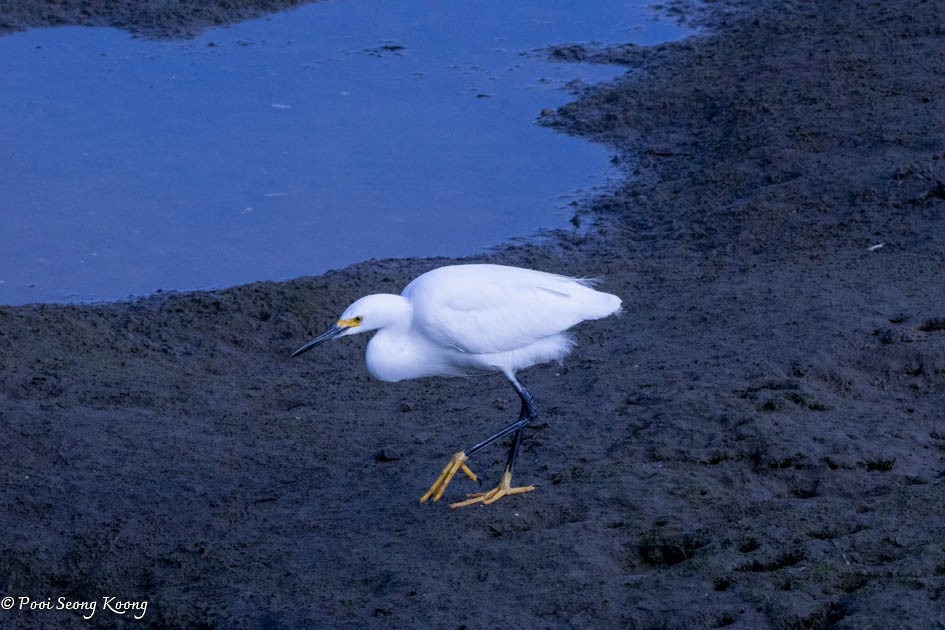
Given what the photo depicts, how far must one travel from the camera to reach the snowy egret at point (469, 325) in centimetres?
511

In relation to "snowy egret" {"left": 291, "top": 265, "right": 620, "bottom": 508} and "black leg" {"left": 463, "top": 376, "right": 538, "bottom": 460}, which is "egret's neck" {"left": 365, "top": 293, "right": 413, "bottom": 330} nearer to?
"snowy egret" {"left": 291, "top": 265, "right": 620, "bottom": 508}

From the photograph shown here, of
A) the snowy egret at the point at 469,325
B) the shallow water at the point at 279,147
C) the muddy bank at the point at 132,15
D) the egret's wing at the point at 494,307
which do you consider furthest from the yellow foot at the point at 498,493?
the muddy bank at the point at 132,15

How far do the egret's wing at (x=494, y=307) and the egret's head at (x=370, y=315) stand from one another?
0.28 feet

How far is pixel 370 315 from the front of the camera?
5.07 meters

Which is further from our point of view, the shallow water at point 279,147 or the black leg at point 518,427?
the shallow water at point 279,147

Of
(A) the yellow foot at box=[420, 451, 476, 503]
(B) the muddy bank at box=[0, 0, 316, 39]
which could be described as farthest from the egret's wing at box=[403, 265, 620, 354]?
(B) the muddy bank at box=[0, 0, 316, 39]

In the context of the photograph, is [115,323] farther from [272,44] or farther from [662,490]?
[272,44]

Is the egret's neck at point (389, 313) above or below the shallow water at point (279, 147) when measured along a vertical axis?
above

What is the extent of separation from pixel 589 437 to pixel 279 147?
18.7ft

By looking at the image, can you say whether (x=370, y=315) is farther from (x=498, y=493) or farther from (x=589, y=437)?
(x=589, y=437)

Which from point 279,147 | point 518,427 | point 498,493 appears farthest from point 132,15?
point 498,493

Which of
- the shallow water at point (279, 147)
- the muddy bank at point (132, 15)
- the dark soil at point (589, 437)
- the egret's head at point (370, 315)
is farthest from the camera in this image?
the muddy bank at point (132, 15)

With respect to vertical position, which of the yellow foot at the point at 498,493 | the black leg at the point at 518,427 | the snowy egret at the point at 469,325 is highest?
the snowy egret at the point at 469,325

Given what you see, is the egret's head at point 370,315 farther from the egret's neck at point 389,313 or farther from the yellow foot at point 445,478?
the yellow foot at point 445,478
